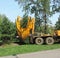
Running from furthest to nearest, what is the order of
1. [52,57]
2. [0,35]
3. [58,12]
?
[58,12]
[0,35]
[52,57]

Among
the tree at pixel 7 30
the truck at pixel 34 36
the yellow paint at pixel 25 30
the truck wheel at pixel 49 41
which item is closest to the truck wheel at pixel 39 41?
the truck at pixel 34 36

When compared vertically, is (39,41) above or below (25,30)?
below

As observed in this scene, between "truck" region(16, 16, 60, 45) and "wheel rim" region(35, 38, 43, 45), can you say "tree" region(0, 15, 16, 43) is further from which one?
"wheel rim" region(35, 38, 43, 45)

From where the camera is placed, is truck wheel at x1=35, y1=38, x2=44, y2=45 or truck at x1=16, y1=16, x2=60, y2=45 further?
truck at x1=16, y1=16, x2=60, y2=45

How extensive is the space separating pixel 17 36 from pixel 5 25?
179cm

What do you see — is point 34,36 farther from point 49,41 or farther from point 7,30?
point 7,30

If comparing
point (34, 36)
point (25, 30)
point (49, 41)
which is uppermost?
point (25, 30)

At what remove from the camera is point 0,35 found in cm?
2528

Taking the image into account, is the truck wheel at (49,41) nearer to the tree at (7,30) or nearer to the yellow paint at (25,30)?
the yellow paint at (25,30)

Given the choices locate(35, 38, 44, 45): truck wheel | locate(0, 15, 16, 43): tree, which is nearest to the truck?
locate(35, 38, 44, 45): truck wheel

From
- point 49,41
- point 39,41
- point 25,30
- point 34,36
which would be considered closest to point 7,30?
point 25,30

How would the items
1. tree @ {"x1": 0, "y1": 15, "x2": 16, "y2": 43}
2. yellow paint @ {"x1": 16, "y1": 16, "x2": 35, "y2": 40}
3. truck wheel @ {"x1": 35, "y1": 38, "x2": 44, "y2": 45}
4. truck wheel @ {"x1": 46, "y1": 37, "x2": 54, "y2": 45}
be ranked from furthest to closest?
yellow paint @ {"x1": 16, "y1": 16, "x2": 35, "y2": 40} → tree @ {"x1": 0, "y1": 15, "x2": 16, "y2": 43} → truck wheel @ {"x1": 46, "y1": 37, "x2": 54, "y2": 45} → truck wheel @ {"x1": 35, "y1": 38, "x2": 44, "y2": 45}

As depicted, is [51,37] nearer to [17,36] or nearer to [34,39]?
[34,39]

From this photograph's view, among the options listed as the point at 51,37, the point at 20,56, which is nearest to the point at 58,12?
the point at 51,37
